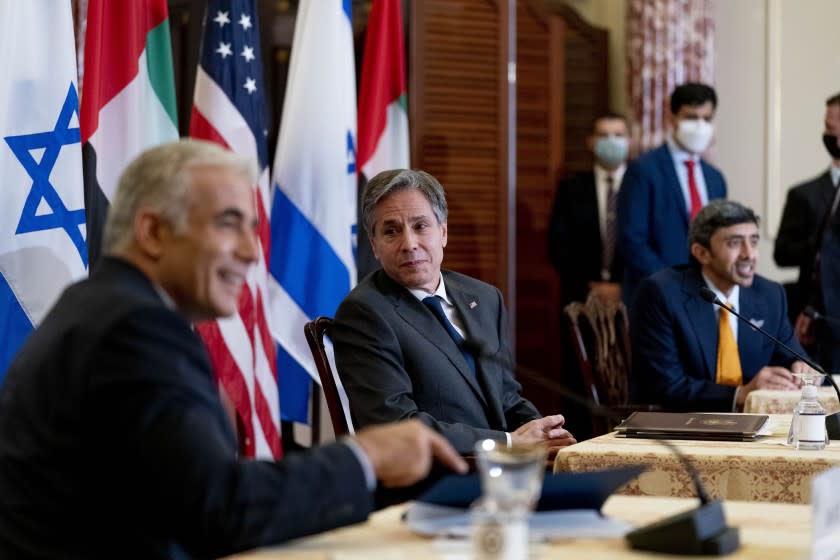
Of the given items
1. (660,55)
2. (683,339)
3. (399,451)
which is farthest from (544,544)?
(660,55)

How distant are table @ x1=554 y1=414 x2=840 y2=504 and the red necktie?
10.3 ft

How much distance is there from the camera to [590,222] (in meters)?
6.27

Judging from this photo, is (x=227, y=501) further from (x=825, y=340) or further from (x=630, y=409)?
(x=825, y=340)

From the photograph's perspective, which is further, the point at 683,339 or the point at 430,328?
the point at 683,339

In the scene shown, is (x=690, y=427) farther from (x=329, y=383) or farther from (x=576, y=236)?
(x=576, y=236)

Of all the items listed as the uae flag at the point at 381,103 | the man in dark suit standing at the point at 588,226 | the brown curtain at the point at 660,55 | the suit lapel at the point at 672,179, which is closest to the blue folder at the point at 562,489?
the uae flag at the point at 381,103

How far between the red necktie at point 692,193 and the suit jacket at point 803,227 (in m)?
0.39

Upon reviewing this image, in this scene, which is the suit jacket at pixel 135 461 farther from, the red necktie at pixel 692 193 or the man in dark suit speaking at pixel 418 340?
the red necktie at pixel 692 193

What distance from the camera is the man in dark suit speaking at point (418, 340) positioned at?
9.18ft

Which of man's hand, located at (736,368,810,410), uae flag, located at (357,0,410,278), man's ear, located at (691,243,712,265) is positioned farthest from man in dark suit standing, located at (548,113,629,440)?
man's hand, located at (736,368,810,410)

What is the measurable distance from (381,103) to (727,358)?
1.91 meters

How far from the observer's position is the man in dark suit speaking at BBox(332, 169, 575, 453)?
2797 millimetres

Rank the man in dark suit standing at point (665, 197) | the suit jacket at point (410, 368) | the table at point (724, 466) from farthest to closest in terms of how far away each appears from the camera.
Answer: the man in dark suit standing at point (665, 197)
the suit jacket at point (410, 368)
the table at point (724, 466)

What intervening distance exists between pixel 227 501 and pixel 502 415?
1.66m
